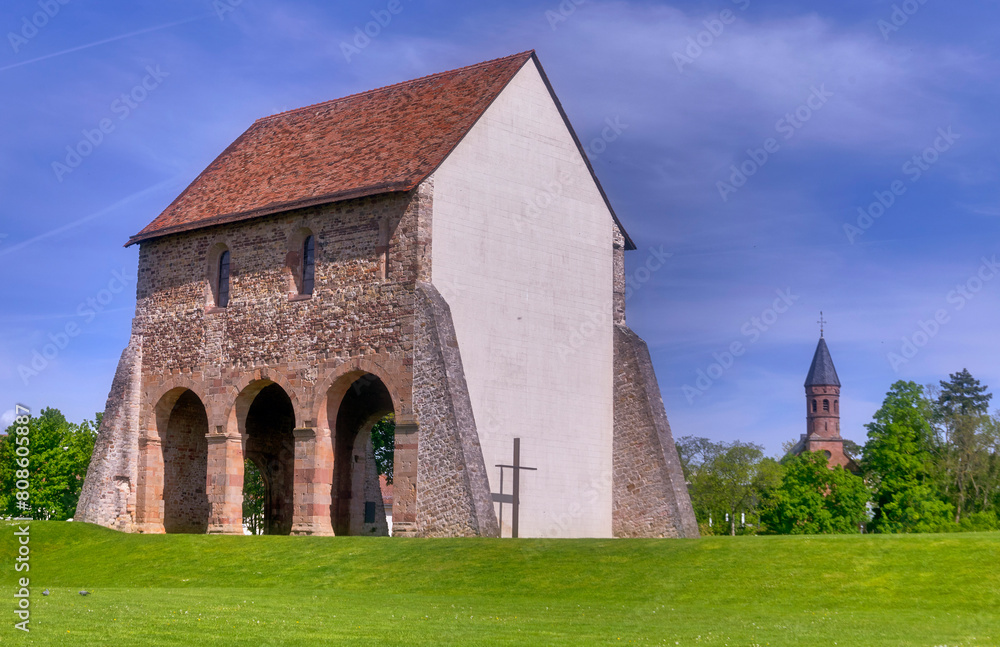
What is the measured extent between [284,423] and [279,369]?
22.8 feet

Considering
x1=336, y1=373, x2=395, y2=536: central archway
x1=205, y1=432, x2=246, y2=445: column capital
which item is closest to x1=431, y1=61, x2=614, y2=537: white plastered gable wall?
A: x1=336, y1=373, x2=395, y2=536: central archway

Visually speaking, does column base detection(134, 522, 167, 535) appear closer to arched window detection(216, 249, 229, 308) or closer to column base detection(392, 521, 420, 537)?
arched window detection(216, 249, 229, 308)

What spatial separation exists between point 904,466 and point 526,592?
4509 centimetres

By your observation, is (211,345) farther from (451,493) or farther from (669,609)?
(669,609)

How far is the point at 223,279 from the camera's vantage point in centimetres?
3359

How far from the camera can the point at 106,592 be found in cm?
1931

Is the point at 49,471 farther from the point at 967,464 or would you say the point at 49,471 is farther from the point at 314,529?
the point at 967,464

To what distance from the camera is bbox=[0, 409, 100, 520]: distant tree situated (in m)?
57.9

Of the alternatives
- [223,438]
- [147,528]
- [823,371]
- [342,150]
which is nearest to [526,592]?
[223,438]

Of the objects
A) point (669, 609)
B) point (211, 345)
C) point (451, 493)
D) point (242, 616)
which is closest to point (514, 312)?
point (451, 493)

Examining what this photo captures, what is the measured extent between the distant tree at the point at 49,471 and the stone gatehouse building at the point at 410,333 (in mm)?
26081

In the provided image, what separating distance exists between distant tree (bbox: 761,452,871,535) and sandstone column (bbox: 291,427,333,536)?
143 feet

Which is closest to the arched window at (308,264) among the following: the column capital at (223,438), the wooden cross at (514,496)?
the column capital at (223,438)

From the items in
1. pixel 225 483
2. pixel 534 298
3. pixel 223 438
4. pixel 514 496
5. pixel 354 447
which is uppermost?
pixel 534 298
